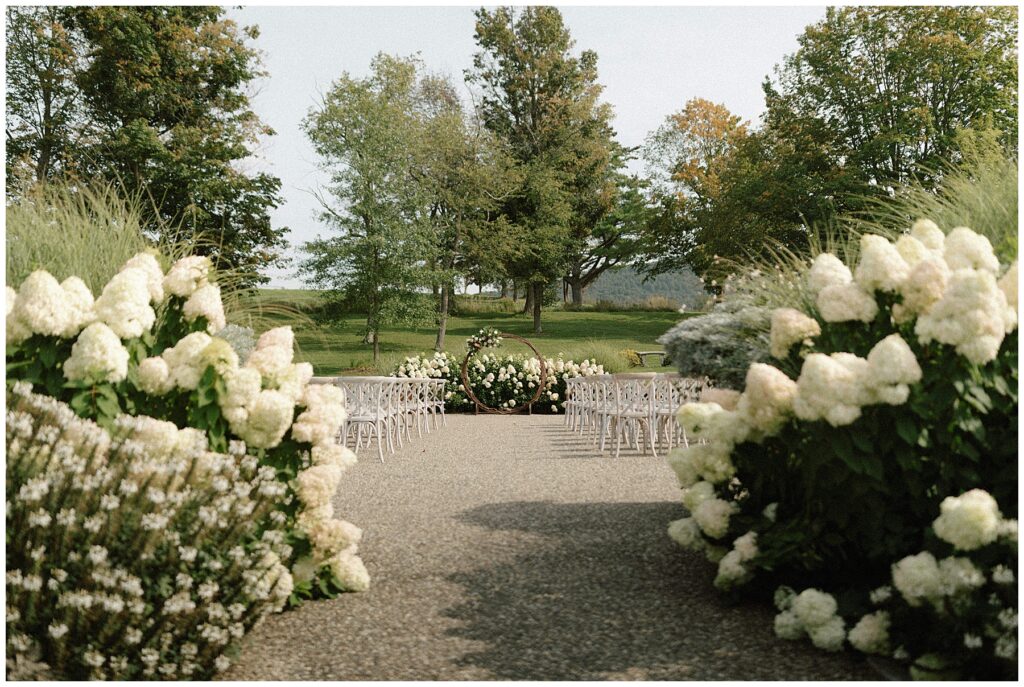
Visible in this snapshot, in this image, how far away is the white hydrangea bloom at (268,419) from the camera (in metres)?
3.54

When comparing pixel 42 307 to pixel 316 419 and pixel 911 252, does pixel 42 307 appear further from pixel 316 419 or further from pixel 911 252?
pixel 911 252

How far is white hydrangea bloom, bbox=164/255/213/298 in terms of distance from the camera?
13.1ft

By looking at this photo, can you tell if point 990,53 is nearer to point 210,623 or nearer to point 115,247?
point 115,247

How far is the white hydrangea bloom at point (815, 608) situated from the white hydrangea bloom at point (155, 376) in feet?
9.12

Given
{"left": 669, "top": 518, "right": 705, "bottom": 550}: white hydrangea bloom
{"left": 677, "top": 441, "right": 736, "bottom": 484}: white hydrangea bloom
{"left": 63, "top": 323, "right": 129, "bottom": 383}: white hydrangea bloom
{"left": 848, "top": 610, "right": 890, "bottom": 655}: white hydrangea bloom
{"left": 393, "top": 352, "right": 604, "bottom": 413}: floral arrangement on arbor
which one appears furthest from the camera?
{"left": 393, "top": 352, "right": 604, "bottom": 413}: floral arrangement on arbor

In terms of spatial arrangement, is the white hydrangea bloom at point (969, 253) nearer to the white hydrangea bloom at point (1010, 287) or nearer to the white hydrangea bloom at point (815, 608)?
the white hydrangea bloom at point (1010, 287)

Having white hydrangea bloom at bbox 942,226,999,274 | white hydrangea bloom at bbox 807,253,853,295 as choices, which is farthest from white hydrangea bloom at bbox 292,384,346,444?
white hydrangea bloom at bbox 942,226,999,274

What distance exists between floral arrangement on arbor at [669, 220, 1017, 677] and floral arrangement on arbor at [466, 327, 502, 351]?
1152cm

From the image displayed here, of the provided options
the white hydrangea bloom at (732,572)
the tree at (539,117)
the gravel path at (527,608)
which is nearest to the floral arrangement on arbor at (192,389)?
the gravel path at (527,608)

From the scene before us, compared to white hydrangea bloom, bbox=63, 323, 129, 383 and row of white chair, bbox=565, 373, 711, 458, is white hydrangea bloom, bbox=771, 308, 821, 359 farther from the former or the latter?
row of white chair, bbox=565, 373, 711, 458

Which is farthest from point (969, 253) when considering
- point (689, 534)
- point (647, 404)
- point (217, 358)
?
point (647, 404)

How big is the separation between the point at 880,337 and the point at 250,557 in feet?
9.06

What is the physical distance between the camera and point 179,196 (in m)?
22.3

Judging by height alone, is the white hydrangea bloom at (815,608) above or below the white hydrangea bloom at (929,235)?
below
